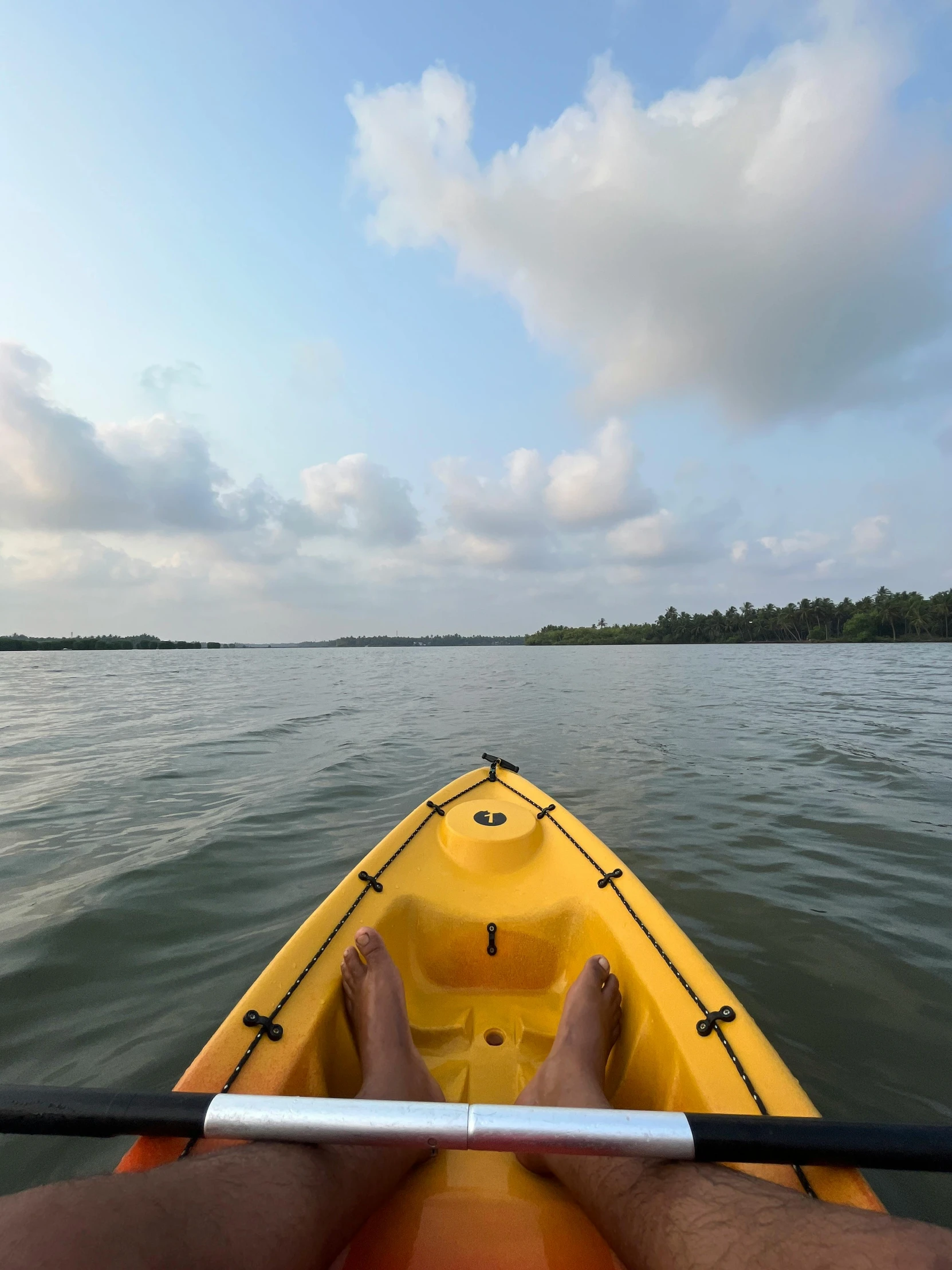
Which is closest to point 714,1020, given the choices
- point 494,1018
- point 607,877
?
point 607,877

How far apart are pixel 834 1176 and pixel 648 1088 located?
779 mm

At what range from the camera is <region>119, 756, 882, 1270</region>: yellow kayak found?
5.01 ft

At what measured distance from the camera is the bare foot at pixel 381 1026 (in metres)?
1.86

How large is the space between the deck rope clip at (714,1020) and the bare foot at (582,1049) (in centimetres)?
39

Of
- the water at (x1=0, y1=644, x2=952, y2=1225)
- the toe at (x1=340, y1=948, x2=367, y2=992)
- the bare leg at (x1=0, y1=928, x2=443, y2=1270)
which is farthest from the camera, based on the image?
the water at (x1=0, y1=644, x2=952, y2=1225)

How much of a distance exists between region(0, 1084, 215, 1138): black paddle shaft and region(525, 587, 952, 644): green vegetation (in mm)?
99795

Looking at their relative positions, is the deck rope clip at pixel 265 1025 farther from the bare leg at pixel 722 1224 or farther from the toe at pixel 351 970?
the bare leg at pixel 722 1224

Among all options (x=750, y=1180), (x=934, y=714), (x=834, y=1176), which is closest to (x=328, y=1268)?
(x=750, y=1180)

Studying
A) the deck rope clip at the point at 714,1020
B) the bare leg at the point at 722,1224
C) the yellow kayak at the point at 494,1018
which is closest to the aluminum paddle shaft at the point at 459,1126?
the bare leg at the point at 722,1224

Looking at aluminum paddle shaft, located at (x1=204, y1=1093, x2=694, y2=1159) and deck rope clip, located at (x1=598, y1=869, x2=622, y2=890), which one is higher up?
aluminum paddle shaft, located at (x1=204, y1=1093, x2=694, y2=1159)

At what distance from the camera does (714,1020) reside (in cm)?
190

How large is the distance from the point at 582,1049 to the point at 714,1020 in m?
0.50

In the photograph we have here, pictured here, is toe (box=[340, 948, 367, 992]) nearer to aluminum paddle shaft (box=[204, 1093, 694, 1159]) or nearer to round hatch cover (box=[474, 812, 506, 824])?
aluminum paddle shaft (box=[204, 1093, 694, 1159])

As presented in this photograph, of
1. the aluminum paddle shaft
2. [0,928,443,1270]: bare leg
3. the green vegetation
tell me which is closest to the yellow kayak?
[0,928,443,1270]: bare leg
